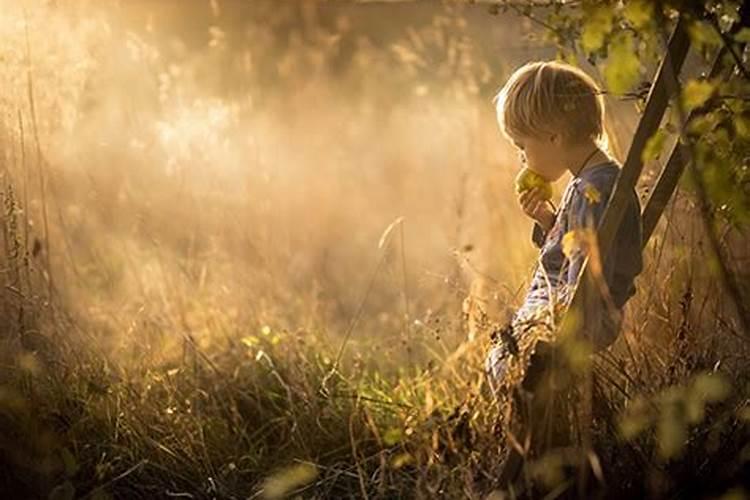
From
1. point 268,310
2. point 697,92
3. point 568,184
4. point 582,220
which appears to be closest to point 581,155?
point 568,184

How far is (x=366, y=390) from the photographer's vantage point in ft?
14.6

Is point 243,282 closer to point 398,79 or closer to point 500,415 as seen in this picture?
point 500,415

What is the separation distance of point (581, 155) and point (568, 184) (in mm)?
88

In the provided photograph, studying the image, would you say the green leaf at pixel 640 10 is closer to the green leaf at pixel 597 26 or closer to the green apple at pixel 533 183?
the green leaf at pixel 597 26

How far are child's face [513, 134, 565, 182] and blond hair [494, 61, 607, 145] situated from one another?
0.02 metres

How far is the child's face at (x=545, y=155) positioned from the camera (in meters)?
3.66

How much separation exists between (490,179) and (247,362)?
1.21 meters

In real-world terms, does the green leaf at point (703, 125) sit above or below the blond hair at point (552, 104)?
above

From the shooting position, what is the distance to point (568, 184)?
3637 mm

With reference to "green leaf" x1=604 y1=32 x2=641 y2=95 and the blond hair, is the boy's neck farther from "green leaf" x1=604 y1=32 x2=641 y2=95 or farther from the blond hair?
"green leaf" x1=604 y1=32 x2=641 y2=95

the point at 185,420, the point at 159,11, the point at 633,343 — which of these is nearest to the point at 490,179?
the point at 633,343

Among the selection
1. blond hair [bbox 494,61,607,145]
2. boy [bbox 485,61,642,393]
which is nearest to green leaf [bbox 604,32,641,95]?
boy [bbox 485,61,642,393]

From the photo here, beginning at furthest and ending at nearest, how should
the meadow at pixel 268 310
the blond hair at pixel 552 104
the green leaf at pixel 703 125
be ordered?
the blond hair at pixel 552 104, the meadow at pixel 268 310, the green leaf at pixel 703 125

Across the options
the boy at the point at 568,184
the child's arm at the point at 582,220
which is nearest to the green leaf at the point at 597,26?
the child's arm at the point at 582,220
